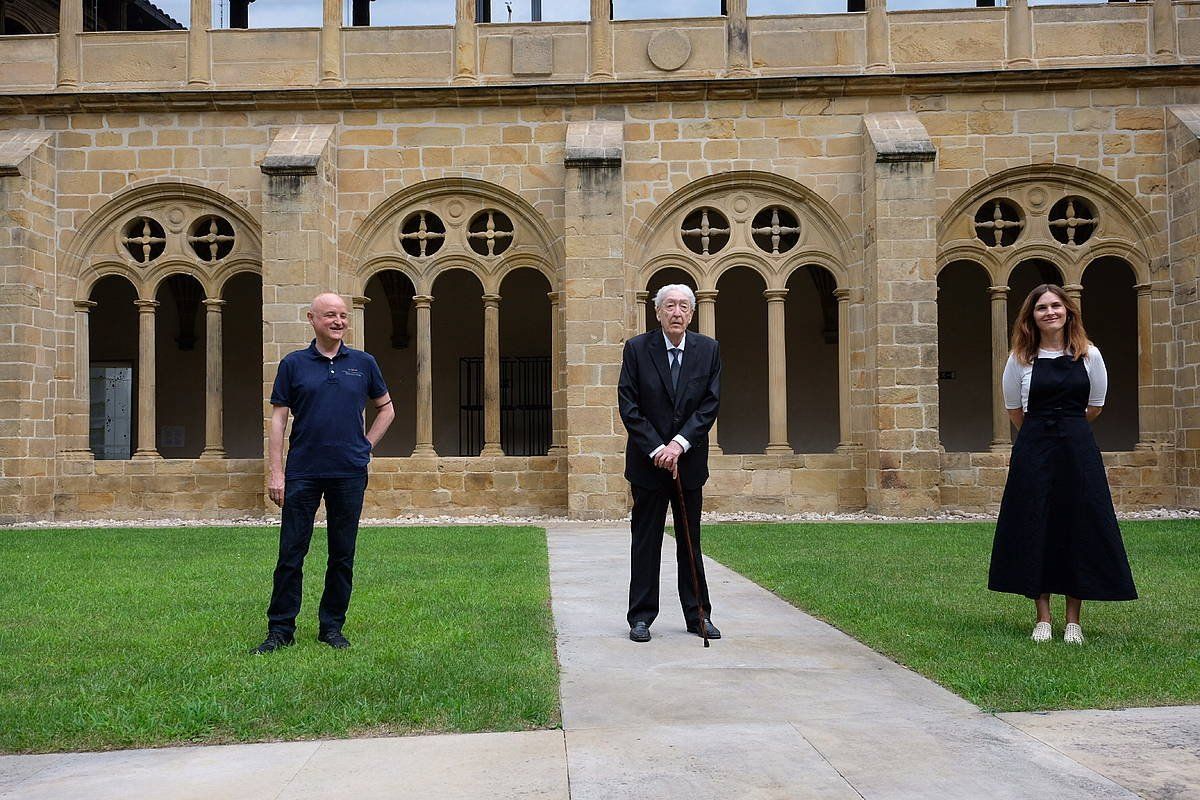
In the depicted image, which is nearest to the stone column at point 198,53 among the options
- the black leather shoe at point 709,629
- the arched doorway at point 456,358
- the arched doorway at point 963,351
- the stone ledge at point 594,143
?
the stone ledge at point 594,143

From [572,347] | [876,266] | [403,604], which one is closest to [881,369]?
[876,266]

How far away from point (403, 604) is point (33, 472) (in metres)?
9.50

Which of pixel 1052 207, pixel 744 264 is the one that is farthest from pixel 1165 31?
pixel 744 264

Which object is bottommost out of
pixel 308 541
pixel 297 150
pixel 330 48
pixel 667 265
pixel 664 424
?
pixel 308 541

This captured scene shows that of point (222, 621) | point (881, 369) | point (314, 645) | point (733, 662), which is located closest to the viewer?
point (733, 662)

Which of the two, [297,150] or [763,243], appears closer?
[297,150]

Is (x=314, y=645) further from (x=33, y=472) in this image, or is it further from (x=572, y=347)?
(x=33, y=472)

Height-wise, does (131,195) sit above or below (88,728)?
above

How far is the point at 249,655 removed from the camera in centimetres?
463

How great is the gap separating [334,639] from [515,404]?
1490cm

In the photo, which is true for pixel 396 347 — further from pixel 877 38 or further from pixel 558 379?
pixel 877 38

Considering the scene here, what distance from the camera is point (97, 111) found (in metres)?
14.1

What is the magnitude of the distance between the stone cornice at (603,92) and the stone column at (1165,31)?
0.30 meters

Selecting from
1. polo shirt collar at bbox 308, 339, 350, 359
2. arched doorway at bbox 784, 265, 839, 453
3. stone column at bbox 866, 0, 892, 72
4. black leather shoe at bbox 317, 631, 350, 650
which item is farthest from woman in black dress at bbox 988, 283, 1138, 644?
arched doorway at bbox 784, 265, 839, 453
